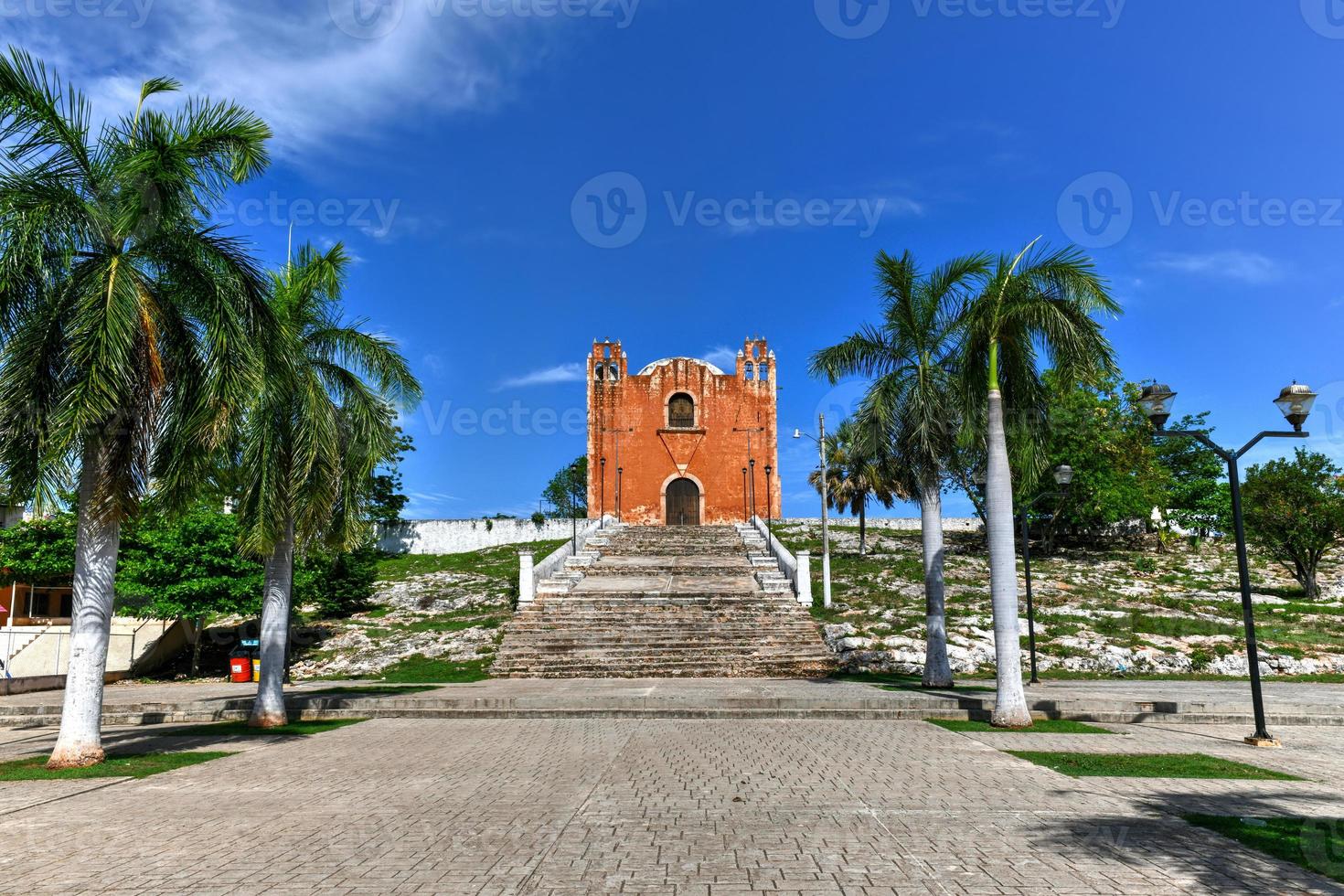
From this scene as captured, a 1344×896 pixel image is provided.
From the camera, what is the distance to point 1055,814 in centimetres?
605

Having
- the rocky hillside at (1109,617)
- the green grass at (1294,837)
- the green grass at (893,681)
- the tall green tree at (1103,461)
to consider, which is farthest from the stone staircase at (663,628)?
the tall green tree at (1103,461)

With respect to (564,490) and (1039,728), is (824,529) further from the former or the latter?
(564,490)

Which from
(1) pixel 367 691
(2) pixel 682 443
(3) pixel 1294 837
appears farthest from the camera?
(2) pixel 682 443

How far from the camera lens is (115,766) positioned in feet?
27.5

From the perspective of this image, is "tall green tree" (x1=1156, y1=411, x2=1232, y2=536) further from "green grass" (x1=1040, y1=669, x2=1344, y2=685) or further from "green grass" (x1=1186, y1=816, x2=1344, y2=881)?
"green grass" (x1=1186, y1=816, x2=1344, y2=881)

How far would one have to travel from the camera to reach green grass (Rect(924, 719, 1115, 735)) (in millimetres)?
10430

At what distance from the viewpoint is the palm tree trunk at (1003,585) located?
411 inches

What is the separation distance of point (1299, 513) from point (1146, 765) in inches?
963

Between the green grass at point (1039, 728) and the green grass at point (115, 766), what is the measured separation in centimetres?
918

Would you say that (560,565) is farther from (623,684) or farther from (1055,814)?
(1055,814)

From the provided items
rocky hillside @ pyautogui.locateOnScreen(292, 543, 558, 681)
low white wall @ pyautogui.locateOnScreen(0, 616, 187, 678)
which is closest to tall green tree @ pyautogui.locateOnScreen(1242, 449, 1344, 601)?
rocky hillside @ pyautogui.locateOnScreen(292, 543, 558, 681)

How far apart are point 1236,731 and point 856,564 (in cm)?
1875

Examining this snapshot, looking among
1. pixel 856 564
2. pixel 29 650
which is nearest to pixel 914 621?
pixel 856 564

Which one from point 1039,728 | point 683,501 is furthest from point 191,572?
point 683,501
